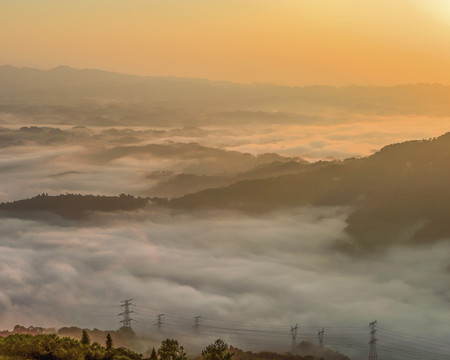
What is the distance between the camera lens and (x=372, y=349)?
190000 millimetres

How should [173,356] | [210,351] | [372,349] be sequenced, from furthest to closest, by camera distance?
1. [372,349]
2. [173,356]
3. [210,351]

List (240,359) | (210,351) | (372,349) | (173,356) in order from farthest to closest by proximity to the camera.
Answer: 1. (372,349)
2. (240,359)
3. (173,356)
4. (210,351)

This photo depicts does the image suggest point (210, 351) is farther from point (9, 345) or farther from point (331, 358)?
point (331, 358)

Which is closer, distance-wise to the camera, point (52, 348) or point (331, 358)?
point (52, 348)

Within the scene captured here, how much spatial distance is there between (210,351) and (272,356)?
108 m

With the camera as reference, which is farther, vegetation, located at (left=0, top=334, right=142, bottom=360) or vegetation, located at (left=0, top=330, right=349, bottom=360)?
vegetation, located at (left=0, top=334, right=142, bottom=360)

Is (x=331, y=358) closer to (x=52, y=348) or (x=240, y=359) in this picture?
(x=240, y=359)

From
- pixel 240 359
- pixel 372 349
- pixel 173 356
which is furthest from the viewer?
pixel 372 349

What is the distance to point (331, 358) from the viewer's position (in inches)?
7825

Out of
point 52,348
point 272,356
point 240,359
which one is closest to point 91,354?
point 52,348

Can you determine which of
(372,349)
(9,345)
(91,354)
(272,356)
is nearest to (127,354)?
(91,354)

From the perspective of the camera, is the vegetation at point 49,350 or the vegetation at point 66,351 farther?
the vegetation at point 49,350

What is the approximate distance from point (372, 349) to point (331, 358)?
15621mm

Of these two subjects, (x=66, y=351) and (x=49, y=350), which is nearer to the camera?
(x=66, y=351)
